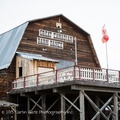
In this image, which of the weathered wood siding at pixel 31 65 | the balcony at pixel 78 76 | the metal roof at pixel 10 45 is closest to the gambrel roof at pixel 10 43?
the metal roof at pixel 10 45

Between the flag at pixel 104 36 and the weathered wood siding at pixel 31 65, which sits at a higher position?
the flag at pixel 104 36

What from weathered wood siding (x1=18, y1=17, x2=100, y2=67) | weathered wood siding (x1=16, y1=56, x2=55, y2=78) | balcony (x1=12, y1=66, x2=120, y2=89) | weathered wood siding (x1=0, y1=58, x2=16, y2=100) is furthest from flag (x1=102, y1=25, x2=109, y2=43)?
balcony (x1=12, y1=66, x2=120, y2=89)

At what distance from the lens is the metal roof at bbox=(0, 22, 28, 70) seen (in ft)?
97.3

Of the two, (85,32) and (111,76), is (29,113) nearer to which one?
(111,76)

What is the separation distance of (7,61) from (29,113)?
214 inches

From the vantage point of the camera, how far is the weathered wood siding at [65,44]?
31.1m

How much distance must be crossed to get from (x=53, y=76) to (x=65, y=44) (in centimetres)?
1116

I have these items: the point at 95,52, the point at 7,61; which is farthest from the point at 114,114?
the point at 95,52

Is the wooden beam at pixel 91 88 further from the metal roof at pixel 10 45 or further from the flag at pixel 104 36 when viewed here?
the metal roof at pixel 10 45

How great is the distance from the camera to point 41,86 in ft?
77.4

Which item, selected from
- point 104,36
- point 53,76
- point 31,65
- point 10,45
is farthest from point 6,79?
point 104,36

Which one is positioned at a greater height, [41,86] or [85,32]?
[85,32]

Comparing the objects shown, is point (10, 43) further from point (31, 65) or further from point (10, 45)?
point (31, 65)

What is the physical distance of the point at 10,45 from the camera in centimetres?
3142
